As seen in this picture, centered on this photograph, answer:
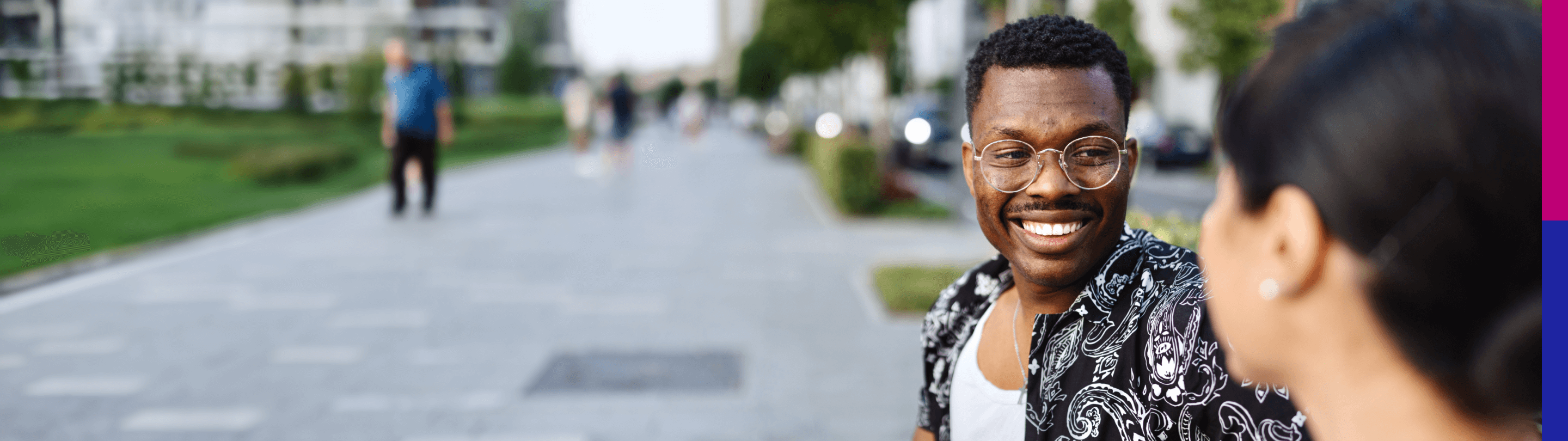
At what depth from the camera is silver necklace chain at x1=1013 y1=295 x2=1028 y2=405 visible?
159 cm

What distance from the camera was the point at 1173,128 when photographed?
73.8ft

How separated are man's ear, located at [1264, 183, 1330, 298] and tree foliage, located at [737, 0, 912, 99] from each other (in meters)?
15.6

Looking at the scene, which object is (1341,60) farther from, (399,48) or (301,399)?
(399,48)

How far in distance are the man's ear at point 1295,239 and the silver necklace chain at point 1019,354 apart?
78 cm

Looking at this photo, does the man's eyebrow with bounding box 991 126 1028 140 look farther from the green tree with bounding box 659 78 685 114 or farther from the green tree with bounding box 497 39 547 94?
the green tree with bounding box 659 78 685 114

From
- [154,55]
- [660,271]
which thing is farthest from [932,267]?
[154,55]

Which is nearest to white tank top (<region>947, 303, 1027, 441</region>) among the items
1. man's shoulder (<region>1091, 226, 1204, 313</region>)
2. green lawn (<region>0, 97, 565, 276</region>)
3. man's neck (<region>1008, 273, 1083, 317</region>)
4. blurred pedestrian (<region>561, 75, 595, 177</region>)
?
man's neck (<region>1008, 273, 1083, 317</region>)

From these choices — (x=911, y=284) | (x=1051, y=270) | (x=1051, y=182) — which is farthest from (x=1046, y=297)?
(x=911, y=284)

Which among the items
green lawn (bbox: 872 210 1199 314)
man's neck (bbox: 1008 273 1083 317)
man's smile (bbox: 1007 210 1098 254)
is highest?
man's smile (bbox: 1007 210 1098 254)

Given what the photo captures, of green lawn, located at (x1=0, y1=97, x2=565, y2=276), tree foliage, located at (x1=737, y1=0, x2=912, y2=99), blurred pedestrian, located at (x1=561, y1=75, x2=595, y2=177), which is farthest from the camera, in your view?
blurred pedestrian, located at (x1=561, y1=75, x2=595, y2=177)

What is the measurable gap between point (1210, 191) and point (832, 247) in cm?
1018

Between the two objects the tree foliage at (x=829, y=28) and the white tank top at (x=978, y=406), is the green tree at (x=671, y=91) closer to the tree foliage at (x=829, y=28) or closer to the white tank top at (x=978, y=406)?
the tree foliage at (x=829, y=28)

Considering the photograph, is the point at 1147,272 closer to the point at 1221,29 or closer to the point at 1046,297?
the point at 1046,297

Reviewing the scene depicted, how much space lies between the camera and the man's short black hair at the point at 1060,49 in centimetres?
150
